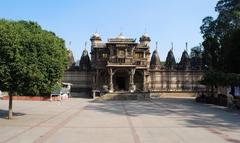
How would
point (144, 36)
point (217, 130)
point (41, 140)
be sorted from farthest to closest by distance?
point (144, 36)
point (217, 130)
point (41, 140)

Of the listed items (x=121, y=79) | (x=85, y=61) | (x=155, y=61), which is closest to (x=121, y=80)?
(x=121, y=79)

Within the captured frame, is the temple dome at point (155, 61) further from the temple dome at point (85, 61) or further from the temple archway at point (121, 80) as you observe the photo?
the temple dome at point (85, 61)

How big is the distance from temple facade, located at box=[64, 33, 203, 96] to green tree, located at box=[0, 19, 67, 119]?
136 ft

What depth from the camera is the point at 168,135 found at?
16.9 m

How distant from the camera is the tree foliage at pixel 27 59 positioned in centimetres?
2180

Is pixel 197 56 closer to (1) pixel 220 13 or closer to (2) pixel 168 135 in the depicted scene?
(1) pixel 220 13

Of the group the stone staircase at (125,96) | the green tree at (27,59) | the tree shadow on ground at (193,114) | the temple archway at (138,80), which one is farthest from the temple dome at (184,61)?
the green tree at (27,59)

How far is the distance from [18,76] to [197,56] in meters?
66.8

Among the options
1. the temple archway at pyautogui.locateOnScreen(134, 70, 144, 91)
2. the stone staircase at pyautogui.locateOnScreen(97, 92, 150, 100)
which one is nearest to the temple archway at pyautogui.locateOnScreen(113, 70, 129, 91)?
the temple archway at pyautogui.locateOnScreen(134, 70, 144, 91)

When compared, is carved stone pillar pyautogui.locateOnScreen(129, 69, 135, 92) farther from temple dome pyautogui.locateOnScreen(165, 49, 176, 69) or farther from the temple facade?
temple dome pyautogui.locateOnScreen(165, 49, 176, 69)

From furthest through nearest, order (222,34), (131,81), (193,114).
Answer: (131,81)
(222,34)
(193,114)

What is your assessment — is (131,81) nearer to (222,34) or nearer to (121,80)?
(121,80)

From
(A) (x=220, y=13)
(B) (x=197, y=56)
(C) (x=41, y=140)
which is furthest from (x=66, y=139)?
(B) (x=197, y=56)

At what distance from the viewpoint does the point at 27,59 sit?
72.9ft
